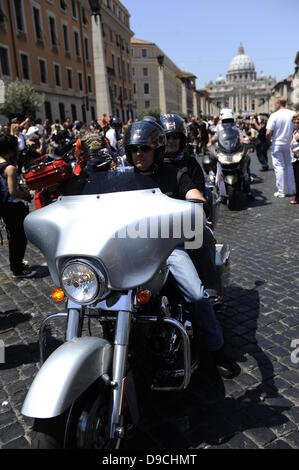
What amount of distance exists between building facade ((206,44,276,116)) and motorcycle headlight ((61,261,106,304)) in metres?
164

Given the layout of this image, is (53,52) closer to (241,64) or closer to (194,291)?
(194,291)

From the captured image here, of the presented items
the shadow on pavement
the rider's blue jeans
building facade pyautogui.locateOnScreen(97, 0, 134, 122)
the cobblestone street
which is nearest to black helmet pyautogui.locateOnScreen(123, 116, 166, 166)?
the rider's blue jeans

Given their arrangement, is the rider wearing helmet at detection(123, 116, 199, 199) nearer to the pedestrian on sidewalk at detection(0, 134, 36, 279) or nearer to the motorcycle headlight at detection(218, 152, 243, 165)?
the pedestrian on sidewalk at detection(0, 134, 36, 279)

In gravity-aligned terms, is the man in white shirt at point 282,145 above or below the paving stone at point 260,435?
above

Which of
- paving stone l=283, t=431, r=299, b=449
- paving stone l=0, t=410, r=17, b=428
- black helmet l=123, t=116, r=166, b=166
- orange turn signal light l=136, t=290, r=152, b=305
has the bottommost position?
paving stone l=0, t=410, r=17, b=428

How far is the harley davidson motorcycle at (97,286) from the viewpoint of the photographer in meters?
1.76

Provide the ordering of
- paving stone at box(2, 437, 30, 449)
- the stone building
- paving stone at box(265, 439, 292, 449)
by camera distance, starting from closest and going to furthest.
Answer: paving stone at box(265, 439, 292, 449)
paving stone at box(2, 437, 30, 449)
the stone building

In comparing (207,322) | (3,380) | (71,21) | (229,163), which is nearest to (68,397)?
(207,322)

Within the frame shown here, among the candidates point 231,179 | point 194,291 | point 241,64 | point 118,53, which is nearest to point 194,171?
point 194,291

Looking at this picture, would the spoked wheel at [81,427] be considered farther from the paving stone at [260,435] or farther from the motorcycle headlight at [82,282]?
the paving stone at [260,435]

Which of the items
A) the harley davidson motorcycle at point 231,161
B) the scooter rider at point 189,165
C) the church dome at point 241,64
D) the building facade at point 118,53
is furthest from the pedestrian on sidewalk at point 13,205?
the church dome at point 241,64

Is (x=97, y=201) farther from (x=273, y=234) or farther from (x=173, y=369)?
(x=273, y=234)

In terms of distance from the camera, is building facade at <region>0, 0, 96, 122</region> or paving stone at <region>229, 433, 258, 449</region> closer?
paving stone at <region>229, 433, 258, 449</region>

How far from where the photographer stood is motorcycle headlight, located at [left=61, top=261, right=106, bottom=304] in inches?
72.6
